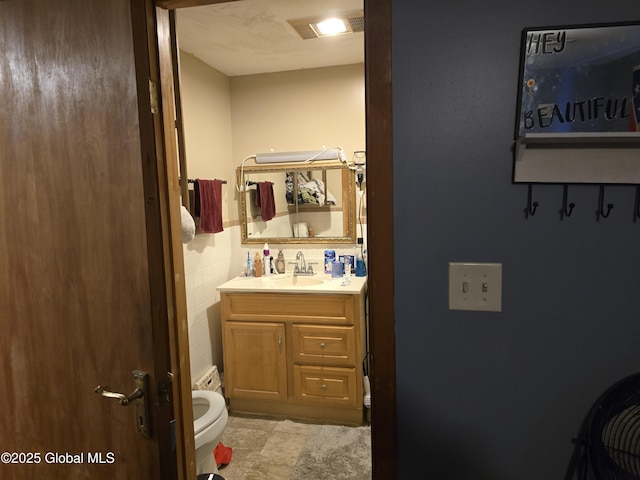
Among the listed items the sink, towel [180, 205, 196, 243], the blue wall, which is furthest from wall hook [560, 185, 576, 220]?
the sink

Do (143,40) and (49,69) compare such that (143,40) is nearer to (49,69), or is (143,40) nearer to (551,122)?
(49,69)

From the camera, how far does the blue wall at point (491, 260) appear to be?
91 cm

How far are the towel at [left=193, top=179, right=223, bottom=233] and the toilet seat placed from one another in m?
1.02

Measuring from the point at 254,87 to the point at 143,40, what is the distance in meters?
2.07

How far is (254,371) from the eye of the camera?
2.67 meters

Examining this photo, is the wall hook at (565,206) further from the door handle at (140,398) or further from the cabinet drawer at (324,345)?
the cabinet drawer at (324,345)

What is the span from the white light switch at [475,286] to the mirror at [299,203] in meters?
1.97

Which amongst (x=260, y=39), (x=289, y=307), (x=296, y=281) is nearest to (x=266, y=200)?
(x=296, y=281)

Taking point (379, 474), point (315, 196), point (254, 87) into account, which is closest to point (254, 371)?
point (315, 196)

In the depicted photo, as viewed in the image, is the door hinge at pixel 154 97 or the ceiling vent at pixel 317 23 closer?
the door hinge at pixel 154 97

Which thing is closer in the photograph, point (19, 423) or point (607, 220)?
point (607, 220)

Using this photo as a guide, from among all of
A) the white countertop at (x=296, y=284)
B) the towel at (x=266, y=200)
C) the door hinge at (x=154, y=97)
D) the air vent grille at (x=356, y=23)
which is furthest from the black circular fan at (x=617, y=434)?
the towel at (x=266, y=200)

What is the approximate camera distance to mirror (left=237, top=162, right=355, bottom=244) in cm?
295

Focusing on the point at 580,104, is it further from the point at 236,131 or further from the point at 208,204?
the point at 236,131
